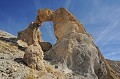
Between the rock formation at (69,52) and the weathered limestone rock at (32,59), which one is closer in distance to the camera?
the weathered limestone rock at (32,59)

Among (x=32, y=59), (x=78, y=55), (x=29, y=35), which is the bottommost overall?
(x=32, y=59)

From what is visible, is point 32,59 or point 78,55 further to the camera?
point 78,55

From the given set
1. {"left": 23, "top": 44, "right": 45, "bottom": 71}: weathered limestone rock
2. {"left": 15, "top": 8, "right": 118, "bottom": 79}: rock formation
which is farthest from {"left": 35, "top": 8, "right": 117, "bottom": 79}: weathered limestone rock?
{"left": 23, "top": 44, "right": 45, "bottom": 71}: weathered limestone rock

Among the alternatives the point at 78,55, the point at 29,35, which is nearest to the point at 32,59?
the point at 78,55

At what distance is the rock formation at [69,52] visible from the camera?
28109 millimetres

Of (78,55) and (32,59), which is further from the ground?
(78,55)

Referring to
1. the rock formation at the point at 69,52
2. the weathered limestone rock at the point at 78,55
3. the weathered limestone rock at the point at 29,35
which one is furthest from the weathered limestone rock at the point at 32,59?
the weathered limestone rock at the point at 29,35

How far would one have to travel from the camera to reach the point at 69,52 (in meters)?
33.8

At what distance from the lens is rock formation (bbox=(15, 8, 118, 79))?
92.2ft

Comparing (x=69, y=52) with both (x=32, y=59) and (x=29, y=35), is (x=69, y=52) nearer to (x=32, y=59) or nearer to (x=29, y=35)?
(x=32, y=59)

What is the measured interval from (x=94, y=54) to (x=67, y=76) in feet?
28.7

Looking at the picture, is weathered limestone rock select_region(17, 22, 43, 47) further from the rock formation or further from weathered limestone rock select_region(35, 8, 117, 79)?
weathered limestone rock select_region(35, 8, 117, 79)

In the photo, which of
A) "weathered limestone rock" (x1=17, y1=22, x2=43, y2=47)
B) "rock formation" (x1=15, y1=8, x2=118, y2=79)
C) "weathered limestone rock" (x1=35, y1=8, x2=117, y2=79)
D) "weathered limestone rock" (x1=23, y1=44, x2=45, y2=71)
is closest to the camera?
"weathered limestone rock" (x1=23, y1=44, x2=45, y2=71)

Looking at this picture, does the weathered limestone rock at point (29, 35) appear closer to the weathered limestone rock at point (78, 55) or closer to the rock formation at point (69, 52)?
the rock formation at point (69, 52)
